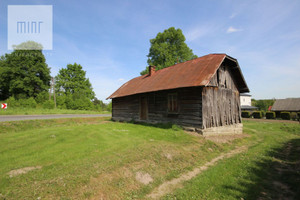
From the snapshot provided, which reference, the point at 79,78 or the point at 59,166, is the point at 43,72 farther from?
the point at 59,166

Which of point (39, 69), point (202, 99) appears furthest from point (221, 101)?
point (39, 69)

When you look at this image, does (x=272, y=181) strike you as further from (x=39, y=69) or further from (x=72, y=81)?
(x=72, y=81)

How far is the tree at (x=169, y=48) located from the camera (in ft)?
99.9

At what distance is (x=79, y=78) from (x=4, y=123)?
123 feet

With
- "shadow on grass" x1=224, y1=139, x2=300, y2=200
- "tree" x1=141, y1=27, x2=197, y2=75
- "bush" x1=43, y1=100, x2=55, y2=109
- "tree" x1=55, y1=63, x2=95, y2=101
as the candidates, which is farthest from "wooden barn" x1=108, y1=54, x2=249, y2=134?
"tree" x1=55, y1=63, x2=95, y2=101

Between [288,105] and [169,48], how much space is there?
3608 centimetres

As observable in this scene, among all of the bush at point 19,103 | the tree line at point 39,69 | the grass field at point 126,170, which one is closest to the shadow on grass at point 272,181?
the grass field at point 126,170

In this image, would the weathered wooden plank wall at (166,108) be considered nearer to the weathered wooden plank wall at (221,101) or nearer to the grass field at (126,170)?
the weathered wooden plank wall at (221,101)

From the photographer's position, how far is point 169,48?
31.1m

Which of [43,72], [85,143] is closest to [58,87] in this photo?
[43,72]

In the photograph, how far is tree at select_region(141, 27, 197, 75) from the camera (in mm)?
30438

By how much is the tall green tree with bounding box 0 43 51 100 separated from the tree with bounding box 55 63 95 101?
25.8 feet

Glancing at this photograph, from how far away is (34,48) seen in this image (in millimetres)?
36781

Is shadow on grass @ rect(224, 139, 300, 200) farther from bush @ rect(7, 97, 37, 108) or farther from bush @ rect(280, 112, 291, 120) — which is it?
bush @ rect(7, 97, 37, 108)
